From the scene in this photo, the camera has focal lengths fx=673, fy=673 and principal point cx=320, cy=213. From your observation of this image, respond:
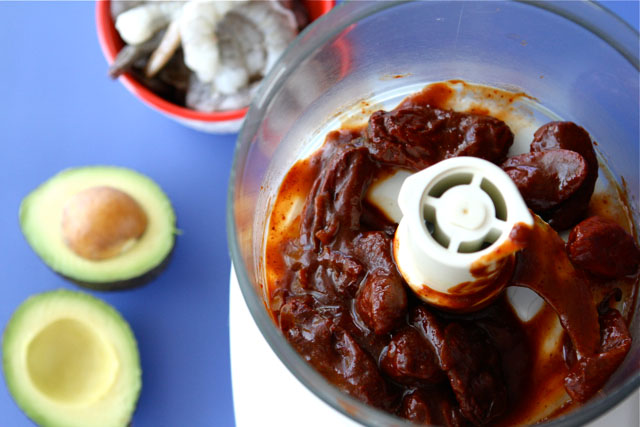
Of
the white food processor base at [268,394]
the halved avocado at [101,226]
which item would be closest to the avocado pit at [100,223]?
the halved avocado at [101,226]

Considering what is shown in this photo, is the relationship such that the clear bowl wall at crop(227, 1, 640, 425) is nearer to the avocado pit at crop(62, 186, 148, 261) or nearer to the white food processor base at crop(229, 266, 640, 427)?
the white food processor base at crop(229, 266, 640, 427)

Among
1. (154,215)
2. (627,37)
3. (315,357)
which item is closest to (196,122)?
(154,215)

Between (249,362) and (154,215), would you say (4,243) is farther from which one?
(249,362)

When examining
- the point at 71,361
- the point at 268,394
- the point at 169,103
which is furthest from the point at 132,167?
the point at 268,394

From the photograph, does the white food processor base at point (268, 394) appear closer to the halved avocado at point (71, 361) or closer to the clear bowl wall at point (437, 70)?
the clear bowl wall at point (437, 70)

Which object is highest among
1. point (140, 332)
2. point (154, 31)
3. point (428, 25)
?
point (428, 25)

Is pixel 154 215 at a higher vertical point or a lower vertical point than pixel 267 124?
lower
